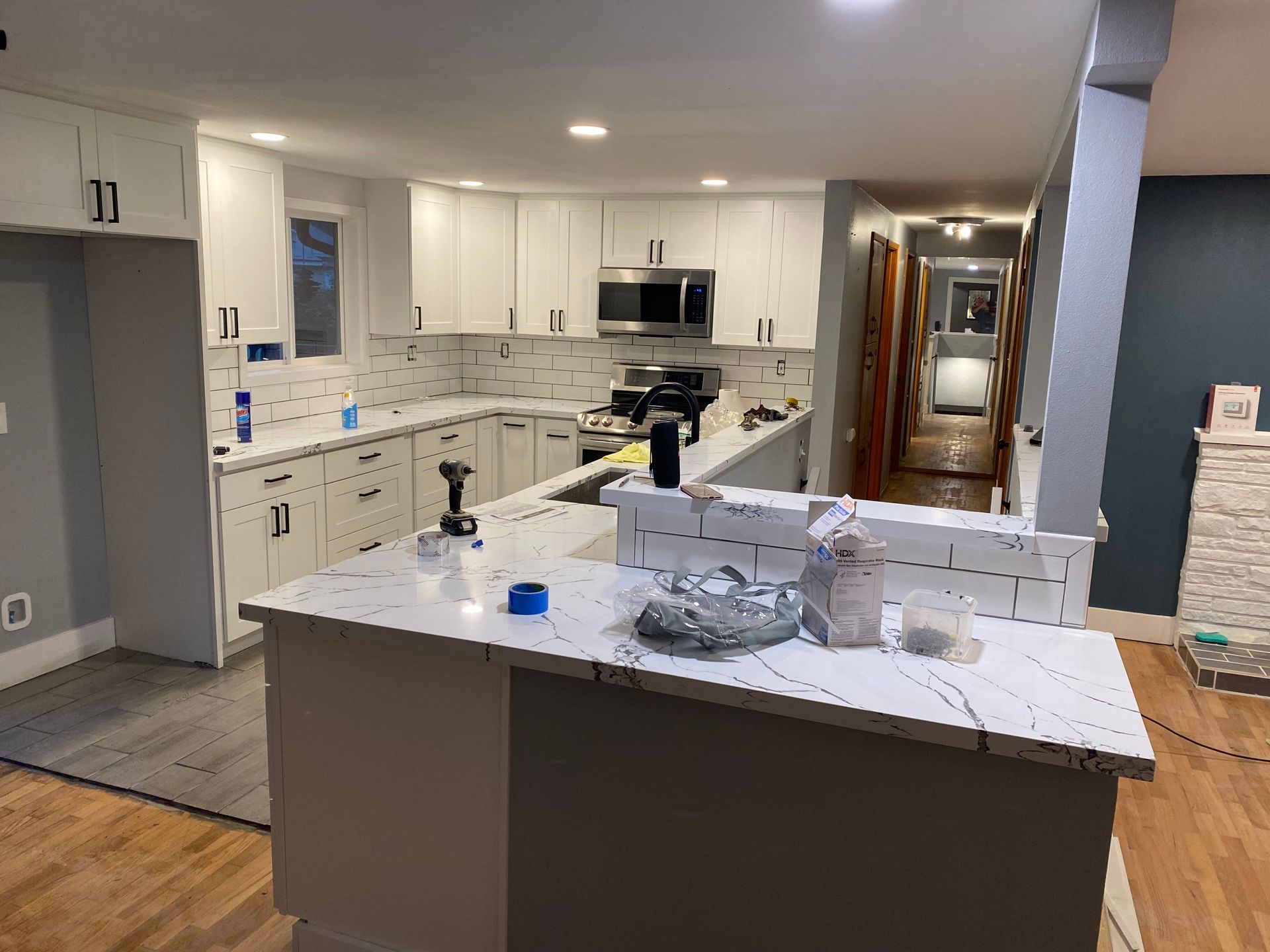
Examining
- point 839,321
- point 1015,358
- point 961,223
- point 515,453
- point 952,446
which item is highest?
point 961,223

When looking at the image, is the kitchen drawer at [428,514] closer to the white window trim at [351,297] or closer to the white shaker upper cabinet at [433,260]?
the white window trim at [351,297]

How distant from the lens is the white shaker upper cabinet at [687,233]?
5.40 metres

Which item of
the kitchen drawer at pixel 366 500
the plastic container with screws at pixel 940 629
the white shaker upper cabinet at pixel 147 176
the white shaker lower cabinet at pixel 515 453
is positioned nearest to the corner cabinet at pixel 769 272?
the white shaker lower cabinet at pixel 515 453

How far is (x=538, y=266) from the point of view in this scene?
5.82m

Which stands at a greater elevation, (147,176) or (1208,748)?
(147,176)

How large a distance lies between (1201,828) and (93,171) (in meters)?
4.29

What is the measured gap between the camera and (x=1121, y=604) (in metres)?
4.59

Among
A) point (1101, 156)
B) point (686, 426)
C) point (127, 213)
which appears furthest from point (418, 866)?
point (686, 426)

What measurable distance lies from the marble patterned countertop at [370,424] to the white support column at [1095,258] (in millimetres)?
3078

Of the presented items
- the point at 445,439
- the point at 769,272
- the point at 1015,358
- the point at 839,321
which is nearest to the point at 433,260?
the point at 445,439

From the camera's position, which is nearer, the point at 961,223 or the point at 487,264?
the point at 487,264

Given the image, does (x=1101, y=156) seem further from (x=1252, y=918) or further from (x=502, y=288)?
(x=502, y=288)

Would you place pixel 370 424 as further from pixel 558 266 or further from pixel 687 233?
pixel 687 233

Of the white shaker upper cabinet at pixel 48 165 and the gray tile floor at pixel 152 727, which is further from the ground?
the white shaker upper cabinet at pixel 48 165
